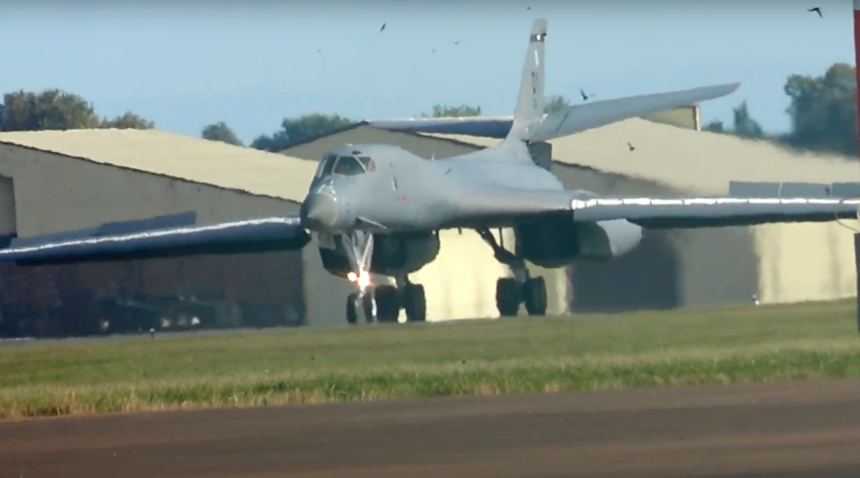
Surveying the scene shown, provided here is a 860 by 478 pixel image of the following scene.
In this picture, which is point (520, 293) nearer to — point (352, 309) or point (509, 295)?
point (509, 295)

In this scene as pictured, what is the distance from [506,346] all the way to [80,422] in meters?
7.69

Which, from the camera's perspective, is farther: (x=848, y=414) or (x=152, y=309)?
(x=152, y=309)

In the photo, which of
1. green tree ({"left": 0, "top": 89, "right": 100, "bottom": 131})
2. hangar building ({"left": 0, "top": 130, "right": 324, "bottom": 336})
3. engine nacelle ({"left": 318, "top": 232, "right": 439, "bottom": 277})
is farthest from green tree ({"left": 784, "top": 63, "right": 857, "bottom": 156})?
→ green tree ({"left": 0, "top": 89, "right": 100, "bottom": 131})

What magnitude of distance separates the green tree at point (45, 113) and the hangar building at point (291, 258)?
29.2 metres

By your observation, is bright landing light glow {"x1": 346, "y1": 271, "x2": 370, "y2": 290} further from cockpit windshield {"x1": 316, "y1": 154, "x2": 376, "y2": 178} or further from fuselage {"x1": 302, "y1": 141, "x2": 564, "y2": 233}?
cockpit windshield {"x1": 316, "y1": 154, "x2": 376, "y2": 178}

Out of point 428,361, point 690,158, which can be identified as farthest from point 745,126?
point 428,361

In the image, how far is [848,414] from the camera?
1130cm

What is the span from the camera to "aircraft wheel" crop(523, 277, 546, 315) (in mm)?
32125

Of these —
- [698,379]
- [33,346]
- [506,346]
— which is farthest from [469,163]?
[698,379]

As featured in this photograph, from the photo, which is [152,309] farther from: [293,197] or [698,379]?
[698,379]

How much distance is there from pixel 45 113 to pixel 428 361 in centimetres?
5861

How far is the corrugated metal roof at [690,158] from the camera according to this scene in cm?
3362

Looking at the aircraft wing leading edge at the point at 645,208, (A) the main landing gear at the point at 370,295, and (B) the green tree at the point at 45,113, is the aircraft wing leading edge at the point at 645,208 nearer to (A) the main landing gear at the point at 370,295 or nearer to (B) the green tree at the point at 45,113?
(A) the main landing gear at the point at 370,295

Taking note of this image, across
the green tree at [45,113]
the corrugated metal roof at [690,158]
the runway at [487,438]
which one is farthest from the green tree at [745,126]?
the green tree at [45,113]
